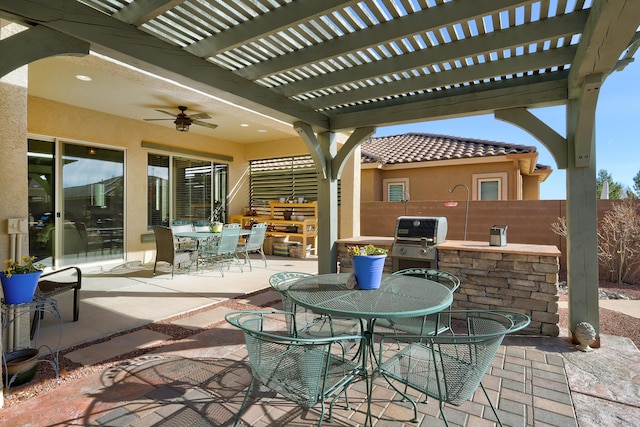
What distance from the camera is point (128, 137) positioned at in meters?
6.71

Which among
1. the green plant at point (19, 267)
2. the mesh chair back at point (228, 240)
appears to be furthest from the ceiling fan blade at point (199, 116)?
the green plant at point (19, 267)

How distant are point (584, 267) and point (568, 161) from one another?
966mm

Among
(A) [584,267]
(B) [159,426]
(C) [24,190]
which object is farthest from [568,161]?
(C) [24,190]

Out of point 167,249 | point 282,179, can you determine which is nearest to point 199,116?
point 167,249

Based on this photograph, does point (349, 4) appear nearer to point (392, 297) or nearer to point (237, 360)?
point (392, 297)

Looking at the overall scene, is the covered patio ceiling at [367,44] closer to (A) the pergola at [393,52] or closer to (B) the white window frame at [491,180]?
(A) the pergola at [393,52]

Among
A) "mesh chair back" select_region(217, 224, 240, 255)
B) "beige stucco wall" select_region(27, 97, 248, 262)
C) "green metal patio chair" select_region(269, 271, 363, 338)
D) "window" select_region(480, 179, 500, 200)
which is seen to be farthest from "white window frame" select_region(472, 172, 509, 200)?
"green metal patio chair" select_region(269, 271, 363, 338)

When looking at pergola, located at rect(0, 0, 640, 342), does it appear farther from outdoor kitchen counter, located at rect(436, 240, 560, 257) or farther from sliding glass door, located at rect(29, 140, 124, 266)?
sliding glass door, located at rect(29, 140, 124, 266)

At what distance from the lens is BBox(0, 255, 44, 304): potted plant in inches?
89.8

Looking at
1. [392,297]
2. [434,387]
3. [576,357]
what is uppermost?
[392,297]

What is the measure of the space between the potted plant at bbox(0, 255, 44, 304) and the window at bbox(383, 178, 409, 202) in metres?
8.54

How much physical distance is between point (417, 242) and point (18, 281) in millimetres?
3516

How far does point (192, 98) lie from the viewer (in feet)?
15.9

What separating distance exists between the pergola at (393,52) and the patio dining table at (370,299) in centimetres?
179
